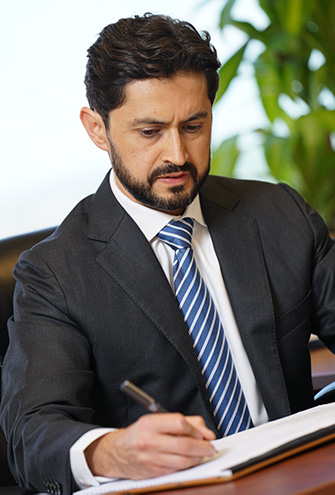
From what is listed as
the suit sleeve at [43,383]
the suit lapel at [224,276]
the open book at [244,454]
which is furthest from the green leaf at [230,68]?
the open book at [244,454]

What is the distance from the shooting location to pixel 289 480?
43.9 inches

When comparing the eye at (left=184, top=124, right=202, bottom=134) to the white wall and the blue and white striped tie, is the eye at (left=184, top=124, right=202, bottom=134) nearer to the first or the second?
the blue and white striped tie

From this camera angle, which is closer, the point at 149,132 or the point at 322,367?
the point at 149,132

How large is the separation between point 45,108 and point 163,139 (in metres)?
1.30

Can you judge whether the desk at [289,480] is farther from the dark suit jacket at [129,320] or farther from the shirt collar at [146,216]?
the shirt collar at [146,216]

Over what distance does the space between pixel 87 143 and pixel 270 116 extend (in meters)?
0.99

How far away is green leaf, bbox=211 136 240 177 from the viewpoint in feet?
11.5

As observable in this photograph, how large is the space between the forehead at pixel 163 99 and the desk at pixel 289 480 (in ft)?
2.75

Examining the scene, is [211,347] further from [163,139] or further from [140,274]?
[163,139]

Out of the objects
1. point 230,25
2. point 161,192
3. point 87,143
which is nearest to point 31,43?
point 87,143

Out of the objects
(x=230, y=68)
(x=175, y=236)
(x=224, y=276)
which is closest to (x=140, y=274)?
(x=175, y=236)

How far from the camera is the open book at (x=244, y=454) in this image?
1157mm

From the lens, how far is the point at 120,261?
179cm

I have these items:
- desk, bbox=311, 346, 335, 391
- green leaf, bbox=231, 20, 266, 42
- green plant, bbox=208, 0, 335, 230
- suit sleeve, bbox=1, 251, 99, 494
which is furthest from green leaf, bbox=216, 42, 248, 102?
suit sleeve, bbox=1, 251, 99, 494
